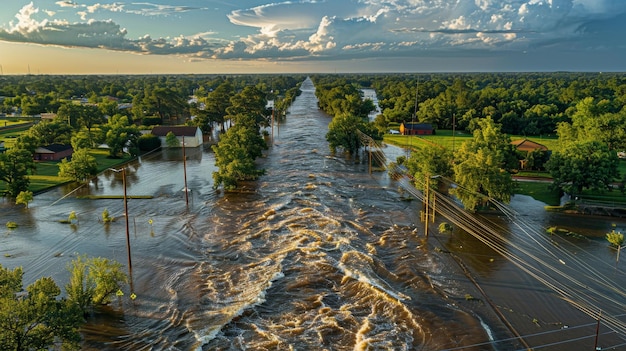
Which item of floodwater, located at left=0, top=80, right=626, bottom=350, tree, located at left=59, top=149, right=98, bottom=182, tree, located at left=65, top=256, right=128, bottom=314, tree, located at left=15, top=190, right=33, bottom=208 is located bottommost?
floodwater, located at left=0, top=80, right=626, bottom=350

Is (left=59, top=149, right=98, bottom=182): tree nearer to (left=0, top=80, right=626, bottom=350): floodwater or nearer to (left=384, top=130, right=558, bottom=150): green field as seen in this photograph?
(left=0, top=80, right=626, bottom=350): floodwater

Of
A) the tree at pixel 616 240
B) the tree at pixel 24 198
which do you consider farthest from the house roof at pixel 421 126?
the tree at pixel 24 198

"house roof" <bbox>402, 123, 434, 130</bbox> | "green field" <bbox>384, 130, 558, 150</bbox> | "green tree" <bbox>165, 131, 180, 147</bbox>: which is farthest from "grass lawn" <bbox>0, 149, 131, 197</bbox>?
"house roof" <bbox>402, 123, 434, 130</bbox>

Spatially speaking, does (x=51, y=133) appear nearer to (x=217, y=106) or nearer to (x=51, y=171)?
(x=51, y=171)

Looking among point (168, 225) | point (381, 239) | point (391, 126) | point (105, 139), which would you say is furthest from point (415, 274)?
point (391, 126)

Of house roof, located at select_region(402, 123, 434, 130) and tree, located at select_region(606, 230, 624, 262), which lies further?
house roof, located at select_region(402, 123, 434, 130)

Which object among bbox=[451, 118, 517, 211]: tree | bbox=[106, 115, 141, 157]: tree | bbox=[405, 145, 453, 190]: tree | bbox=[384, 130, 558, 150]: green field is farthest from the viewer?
bbox=[384, 130, 558, 150]: green field

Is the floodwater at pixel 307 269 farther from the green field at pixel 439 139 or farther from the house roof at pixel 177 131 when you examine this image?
the green field at pixel 439 139
